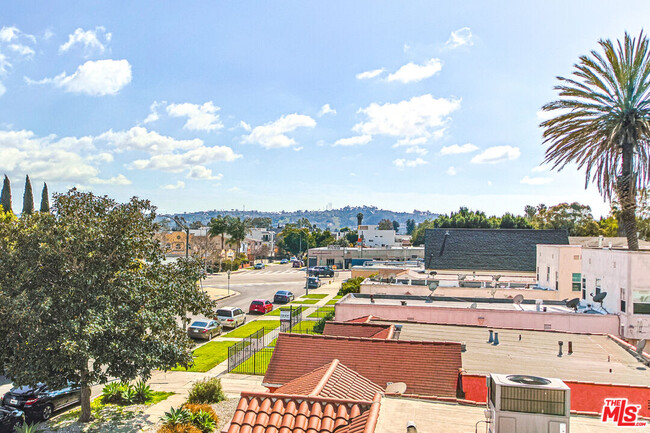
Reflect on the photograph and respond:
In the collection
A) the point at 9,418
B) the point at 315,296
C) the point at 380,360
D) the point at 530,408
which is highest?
the point at 530,408

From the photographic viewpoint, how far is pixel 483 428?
30.0 ft

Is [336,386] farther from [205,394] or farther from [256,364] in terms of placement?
[256,364]

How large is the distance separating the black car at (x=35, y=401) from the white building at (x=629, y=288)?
21.4m

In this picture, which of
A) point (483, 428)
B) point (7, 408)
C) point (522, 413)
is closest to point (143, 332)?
point (7, 408)

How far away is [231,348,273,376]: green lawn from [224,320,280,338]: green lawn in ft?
18.3

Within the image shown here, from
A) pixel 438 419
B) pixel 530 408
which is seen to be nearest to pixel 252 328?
pixel 438 419

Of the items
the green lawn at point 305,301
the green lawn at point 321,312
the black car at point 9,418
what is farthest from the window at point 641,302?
the green lawn at point 305,301

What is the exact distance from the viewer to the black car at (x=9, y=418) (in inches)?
553

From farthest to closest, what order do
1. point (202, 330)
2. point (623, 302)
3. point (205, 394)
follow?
point (202, 330)
point (623, 302)
point (205, 394)

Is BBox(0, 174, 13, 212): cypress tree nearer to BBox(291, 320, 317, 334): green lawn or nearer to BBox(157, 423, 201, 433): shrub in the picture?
BBox(291, 320, 317, 334): green lawn

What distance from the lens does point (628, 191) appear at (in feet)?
64.6

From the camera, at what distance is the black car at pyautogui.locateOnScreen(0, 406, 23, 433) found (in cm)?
1404

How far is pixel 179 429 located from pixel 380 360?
6407 millimetres

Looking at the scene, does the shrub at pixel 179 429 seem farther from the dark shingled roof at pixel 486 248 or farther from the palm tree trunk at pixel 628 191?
the dark shingled roof at pixel 486 248
